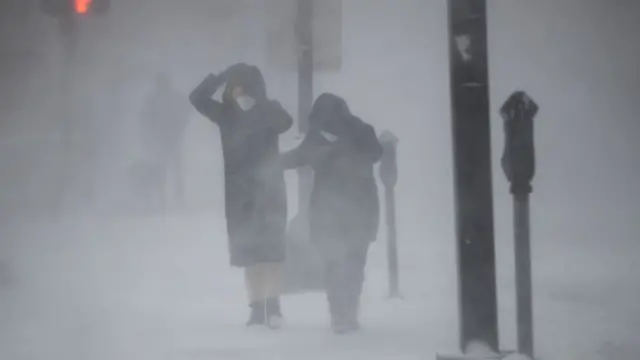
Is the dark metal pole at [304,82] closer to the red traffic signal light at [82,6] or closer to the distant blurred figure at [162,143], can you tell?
the distant blurred figure at [162,143]

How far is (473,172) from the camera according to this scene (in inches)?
66.5

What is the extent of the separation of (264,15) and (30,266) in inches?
32.2

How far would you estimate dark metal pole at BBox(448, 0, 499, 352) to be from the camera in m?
1.67

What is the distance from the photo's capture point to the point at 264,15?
174cm

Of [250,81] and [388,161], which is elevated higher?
[250,81]

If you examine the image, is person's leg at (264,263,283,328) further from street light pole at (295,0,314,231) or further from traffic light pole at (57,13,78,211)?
traffic light pole at (57,13,78,211)

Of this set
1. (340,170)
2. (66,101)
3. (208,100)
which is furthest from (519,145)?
(66,101)

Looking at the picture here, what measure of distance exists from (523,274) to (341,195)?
0.45 m

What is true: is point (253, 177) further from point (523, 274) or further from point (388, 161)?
point (523, 274)

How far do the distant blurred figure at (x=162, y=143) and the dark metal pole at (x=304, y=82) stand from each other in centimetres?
27

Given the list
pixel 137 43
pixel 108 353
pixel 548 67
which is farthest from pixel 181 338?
pixel 548 67

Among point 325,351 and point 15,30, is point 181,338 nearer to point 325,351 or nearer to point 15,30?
point 325,351

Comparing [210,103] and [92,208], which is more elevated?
[210,103]

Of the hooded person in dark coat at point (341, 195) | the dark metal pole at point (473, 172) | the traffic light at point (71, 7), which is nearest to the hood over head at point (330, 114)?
the hooded person in dark coat at point (341, 195)
